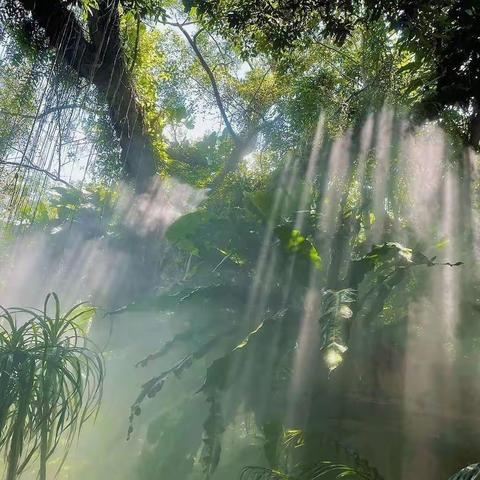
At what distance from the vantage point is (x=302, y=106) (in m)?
5.42

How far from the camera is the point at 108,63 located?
4.21 m

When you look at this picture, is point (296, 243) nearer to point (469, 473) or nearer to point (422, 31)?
point (422, 31)

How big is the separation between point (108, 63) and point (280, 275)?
8.31 ft

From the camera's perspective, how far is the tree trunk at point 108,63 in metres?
3.39

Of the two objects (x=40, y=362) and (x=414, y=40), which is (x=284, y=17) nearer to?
(x=414, y=40)

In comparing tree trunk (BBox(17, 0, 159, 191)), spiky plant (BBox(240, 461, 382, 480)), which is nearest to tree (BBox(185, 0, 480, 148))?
tree trunk (BBox(17, 0, 159, 191))

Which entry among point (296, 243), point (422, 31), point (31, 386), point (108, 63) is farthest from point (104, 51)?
point (31, 386)

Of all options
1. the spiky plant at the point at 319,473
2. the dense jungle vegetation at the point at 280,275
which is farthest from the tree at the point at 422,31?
the spiky plant at the point at 319,473

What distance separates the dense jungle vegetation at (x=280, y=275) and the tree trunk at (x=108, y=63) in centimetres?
2

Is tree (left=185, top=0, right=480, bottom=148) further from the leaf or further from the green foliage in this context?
the green foliage

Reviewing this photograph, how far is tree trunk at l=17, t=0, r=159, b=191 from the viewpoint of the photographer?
11.1 ft

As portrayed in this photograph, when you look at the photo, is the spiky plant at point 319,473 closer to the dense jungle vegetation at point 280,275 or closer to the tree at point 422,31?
the dense jungle vegetation at point 280,275

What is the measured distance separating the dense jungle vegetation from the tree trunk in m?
0.02

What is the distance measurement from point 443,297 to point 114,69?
11.5 feet
